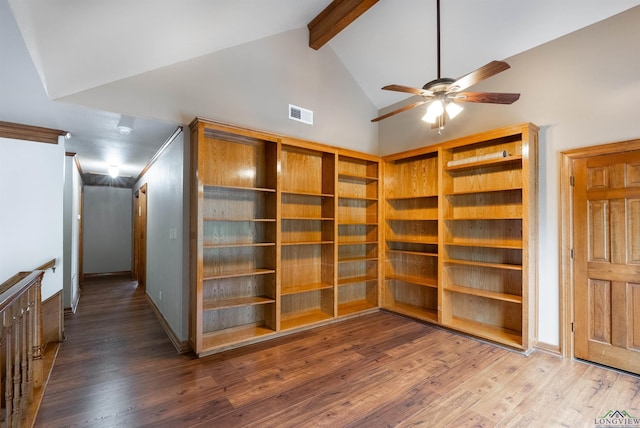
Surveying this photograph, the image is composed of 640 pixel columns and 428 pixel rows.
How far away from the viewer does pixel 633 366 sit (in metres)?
2.61

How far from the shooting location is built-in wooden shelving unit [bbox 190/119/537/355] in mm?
3143

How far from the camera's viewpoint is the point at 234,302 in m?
3.30

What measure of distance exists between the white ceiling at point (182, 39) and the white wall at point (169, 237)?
0.35 m

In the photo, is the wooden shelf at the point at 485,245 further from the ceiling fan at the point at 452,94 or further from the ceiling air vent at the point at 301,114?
the ceiling air vent at the point at 301,114

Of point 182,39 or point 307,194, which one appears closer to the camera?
point 182,39

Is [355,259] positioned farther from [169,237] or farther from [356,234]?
[169,237]

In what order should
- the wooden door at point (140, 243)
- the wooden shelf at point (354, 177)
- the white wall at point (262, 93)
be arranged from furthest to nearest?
1. the wooden door at point (140, 243)
2. the wooden shelf at point (354, 177)
3. the white wall at point (262, 93)

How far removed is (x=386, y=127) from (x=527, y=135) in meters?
2.06

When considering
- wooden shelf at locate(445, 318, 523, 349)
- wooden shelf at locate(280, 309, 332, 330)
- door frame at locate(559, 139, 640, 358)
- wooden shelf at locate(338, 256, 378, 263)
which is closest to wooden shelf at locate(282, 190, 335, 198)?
wooden shelf at locate(338, 256, 378, 263)

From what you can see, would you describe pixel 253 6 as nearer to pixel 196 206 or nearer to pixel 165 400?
pixel 196 206

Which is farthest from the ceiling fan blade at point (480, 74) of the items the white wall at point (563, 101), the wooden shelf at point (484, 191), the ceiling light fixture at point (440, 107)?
the white wall at point (563, 101)

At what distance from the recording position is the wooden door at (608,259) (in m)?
2.64

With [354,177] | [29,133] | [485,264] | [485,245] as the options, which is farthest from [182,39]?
[485,264]

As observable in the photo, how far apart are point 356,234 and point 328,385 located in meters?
2.38
